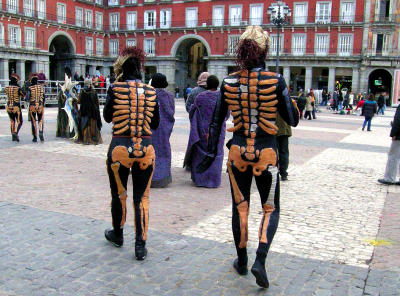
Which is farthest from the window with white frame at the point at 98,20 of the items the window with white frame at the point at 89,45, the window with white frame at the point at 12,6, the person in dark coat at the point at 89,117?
the person in dark coat at the point at 89,117

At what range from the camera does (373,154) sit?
11391 mm

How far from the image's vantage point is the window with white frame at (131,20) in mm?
50344

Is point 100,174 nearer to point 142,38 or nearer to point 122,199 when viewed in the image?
point 122,199

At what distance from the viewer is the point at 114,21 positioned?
5172 centimetres

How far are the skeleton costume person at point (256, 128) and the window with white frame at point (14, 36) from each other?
140 feet

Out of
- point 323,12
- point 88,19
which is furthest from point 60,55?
point 323,12

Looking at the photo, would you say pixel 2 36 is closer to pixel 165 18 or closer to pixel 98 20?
pixel 98 20

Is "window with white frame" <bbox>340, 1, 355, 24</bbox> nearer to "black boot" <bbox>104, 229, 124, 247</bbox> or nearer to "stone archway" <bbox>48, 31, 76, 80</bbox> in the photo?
"stone archway" <bbox>48, 31, 76, 80</bbox>

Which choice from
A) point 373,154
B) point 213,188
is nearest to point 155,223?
point 213,188

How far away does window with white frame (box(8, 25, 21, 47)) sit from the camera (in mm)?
40969

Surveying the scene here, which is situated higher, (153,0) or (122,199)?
(153,0)

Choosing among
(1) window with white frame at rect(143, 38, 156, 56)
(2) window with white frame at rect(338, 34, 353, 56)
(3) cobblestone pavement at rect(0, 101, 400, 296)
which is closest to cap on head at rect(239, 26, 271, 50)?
(3) cobblestone pavement at rect(0, 101, 400, 296)

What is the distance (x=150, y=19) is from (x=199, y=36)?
6.49 metres

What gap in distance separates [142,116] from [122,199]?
845 millimetres
